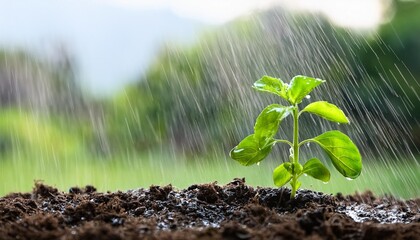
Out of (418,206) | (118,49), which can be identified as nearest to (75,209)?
(418,206)

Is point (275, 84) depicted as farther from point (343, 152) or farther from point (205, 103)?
point (205, 103)

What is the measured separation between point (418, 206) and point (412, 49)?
46.6 inches

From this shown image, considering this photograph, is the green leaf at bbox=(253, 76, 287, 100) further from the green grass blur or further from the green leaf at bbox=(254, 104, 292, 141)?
the green grass blur

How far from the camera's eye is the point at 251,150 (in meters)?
0.88

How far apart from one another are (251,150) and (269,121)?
0.19 feet

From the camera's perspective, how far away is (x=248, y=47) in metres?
2.18

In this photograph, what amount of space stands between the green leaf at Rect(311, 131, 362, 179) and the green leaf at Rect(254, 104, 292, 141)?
0.07 metres

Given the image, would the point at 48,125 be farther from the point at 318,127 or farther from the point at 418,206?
the point at 418,206

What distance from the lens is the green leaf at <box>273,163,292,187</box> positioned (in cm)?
91

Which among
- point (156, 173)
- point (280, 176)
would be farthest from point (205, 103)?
point (280, 176)

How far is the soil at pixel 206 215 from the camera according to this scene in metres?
0.64

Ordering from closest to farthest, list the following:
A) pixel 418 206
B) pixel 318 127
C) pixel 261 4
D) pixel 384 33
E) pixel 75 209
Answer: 1. pixel 75 209
2. pixel 418 206
3. pixel 318 127
4. pixel 384 33
5. pixel 261 4

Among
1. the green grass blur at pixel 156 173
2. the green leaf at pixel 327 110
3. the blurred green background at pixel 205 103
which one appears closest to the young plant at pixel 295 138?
the green leaf at pixel 327 110

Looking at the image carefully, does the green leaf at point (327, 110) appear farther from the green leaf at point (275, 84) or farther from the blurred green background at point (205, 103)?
the blurred green background at point (205, 103)
